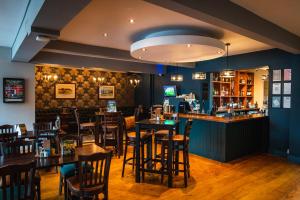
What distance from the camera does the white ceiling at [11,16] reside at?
3.04 meters

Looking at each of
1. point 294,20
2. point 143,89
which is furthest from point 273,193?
point 143,89

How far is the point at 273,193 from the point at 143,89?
8130 mm

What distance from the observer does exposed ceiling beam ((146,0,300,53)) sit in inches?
94.5

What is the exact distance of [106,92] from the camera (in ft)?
35.1

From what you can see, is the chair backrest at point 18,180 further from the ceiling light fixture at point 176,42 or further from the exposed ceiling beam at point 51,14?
the ceiling light fixture at point 176,42

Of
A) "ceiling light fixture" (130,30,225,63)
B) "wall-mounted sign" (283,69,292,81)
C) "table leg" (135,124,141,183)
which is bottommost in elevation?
"table leg" (135,124,141,183)

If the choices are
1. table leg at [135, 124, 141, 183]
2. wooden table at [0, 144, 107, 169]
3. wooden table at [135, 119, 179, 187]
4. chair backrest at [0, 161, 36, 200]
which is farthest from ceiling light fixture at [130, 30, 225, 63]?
chair backrest at [0, 161, 36, 200]

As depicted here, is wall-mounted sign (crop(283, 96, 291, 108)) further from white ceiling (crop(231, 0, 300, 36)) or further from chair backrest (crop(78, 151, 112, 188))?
chair backrest (crop(78, 151, 112, 188))

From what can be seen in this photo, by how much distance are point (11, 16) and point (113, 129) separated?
3185 mm

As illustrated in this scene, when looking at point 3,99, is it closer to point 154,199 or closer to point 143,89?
point 154,199

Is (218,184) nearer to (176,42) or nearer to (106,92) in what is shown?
(176,42)

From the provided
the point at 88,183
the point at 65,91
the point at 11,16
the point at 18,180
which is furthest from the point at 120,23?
the point at 65,91

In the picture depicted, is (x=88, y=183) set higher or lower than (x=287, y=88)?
lower

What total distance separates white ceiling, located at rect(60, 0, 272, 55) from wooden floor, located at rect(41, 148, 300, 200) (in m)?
2.85
